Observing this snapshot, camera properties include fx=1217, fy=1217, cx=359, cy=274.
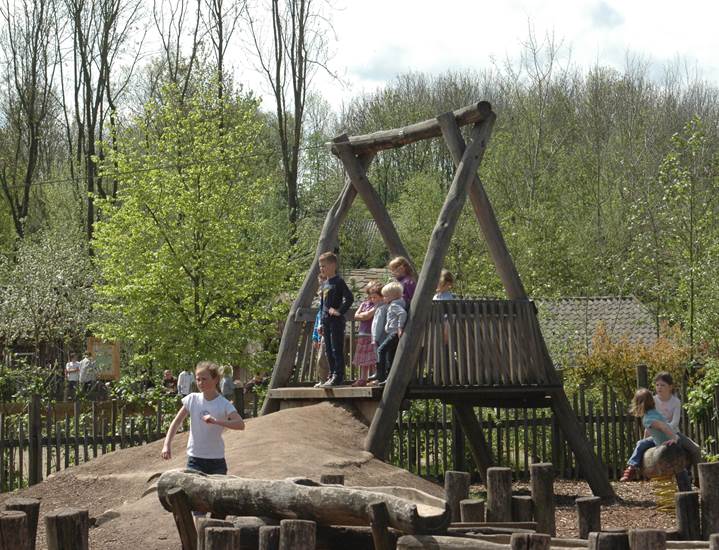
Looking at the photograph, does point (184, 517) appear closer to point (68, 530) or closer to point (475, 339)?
point (68, 530)

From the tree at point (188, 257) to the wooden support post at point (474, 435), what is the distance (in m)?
10.9

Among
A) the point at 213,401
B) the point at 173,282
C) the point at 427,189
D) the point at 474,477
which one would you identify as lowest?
the point at 474,477

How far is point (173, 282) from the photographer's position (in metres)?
25.9

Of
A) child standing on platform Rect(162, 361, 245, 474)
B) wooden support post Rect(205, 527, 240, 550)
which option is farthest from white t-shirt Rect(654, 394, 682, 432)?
wooden support post Rect(205, 527, 240, 550)

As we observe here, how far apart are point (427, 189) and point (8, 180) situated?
18660 millimetres

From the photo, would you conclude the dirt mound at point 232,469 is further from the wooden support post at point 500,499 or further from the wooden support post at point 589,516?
the wooden support post at point 589,516

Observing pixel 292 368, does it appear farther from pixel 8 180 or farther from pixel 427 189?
A: pixel 8 180

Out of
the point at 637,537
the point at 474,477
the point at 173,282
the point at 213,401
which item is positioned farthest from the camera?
the point at 173,282

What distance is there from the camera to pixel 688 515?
936cm

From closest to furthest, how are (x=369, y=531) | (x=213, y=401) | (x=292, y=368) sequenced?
1. (x=369, y=531)
2. (x=213, y=401)
3. (x=292, y=368)

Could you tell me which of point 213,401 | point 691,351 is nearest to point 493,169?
point 691,351

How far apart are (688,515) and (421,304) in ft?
14.7

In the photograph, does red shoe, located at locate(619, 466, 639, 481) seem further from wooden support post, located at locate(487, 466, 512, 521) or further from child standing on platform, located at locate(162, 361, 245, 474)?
child standing on platform, located at locate(162, 361, 245, 474)

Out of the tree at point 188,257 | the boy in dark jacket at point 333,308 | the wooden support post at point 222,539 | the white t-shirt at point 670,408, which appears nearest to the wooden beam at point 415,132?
the boy in dark jacket at point 333,308
